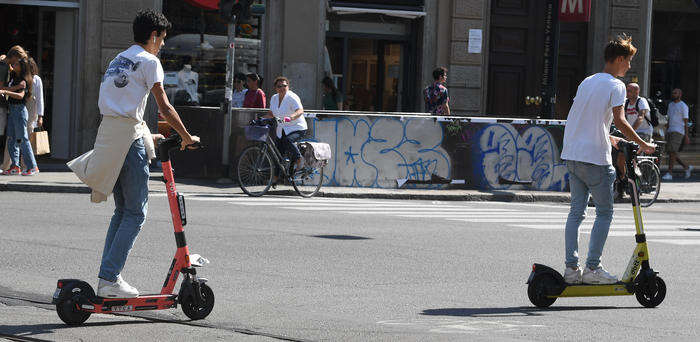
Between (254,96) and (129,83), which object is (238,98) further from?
(129,83)

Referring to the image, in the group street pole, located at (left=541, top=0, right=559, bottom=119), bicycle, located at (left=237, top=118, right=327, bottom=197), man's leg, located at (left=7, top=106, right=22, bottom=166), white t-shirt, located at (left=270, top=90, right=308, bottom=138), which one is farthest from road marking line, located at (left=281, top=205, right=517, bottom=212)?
street pole, located at (left=541, top=0, right=559, bottom=119)

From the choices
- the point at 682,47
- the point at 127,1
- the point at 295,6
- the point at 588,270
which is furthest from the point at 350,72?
the point at 588,270

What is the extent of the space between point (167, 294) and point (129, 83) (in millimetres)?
1198

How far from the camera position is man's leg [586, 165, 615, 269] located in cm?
768

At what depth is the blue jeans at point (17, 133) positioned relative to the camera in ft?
54.4

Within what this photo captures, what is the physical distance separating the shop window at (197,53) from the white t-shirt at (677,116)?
8.25 metres

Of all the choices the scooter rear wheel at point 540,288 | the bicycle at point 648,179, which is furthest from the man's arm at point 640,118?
the scooter rear wheel at point 540,288

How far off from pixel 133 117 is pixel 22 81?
1080 cm

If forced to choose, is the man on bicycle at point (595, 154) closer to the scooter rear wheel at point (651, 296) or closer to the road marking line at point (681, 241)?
the scooter rear wheel at point (651, 296)

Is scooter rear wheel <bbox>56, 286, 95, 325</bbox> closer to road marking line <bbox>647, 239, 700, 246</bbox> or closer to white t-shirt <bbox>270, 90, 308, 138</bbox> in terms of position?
road marking line <bbox>647, 239, 700, 246</bbox>

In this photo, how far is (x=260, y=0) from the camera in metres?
21.2

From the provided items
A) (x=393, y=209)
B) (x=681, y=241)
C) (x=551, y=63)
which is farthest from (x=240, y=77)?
(x=681, y=241)

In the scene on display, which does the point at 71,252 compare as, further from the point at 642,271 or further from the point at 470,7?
the point at 470,7

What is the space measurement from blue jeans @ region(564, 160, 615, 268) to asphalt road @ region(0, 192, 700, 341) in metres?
0.37
